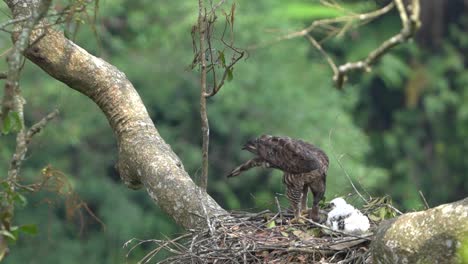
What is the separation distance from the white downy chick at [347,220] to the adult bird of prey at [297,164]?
0.27m

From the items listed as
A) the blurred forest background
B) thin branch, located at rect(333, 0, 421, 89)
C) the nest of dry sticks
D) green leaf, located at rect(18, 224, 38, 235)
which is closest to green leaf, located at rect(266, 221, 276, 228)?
the nest of dry sticks

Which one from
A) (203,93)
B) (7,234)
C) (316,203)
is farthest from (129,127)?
(7,234)

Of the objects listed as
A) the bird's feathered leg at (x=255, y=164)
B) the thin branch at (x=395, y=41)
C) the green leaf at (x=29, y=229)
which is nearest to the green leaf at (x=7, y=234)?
the green leaf at (x=29, y=229)

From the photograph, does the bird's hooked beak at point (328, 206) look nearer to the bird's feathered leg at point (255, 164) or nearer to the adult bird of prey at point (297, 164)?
the adult bird of prey at point (297, 164)

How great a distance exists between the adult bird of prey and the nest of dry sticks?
403 mm

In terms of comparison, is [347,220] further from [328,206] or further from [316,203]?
[328,206]

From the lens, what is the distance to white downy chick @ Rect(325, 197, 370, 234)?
18.2ft

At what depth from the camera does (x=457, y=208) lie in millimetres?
4223

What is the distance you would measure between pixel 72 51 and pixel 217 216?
3.64 feet

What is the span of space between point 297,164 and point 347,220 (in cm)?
71

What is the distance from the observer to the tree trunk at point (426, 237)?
13.7ft

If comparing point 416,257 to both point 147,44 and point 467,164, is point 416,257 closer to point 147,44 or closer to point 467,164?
point 147,44

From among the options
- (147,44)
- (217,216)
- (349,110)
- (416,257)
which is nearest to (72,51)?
(217,216)

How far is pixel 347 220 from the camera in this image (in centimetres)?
564
